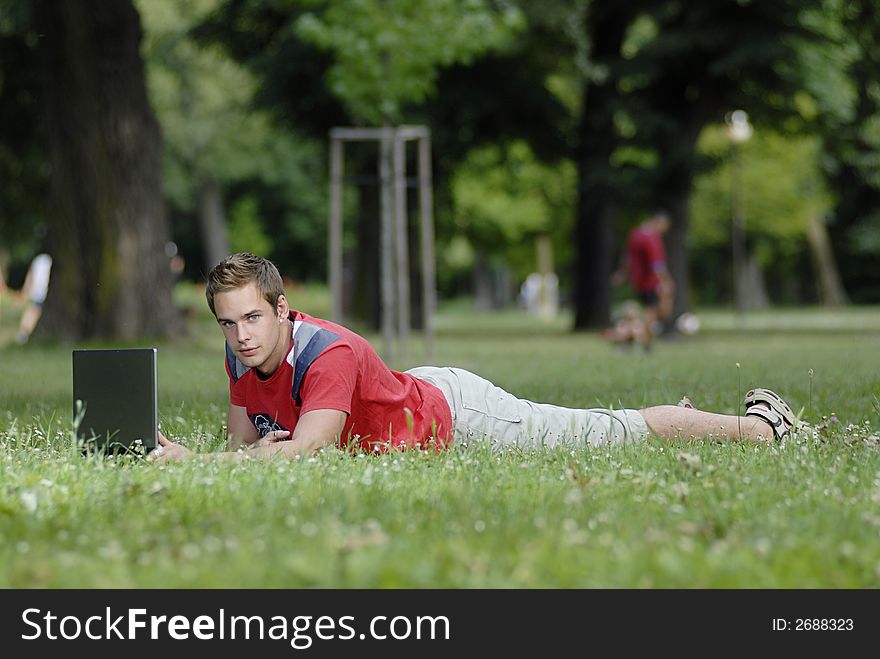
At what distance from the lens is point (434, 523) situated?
399 cm

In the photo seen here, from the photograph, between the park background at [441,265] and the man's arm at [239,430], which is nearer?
the park background at [441,265]

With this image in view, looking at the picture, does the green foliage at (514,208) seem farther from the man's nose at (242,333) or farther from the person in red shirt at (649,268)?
the man's nose at (242,333)

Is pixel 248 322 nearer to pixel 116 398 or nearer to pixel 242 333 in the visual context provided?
pixel 242 333

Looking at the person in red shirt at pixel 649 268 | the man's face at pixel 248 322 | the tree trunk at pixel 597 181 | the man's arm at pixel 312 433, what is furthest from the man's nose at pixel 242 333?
the tree trunk at pixel 597 181

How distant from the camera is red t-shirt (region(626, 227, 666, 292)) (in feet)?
64.8

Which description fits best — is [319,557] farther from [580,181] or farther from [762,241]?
[762,241]

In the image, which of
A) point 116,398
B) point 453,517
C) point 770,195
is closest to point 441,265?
point 770,195

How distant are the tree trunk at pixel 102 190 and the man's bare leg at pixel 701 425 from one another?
38.1 feet

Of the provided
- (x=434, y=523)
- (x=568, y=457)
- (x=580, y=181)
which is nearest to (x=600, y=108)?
(x=580, y=181)

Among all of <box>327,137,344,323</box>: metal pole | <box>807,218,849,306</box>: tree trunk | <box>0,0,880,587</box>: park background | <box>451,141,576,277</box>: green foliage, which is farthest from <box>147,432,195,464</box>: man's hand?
<box>807,218,849,306</box>: tree trunk

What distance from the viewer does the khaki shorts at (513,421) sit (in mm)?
6109

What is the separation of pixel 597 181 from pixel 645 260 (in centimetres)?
409

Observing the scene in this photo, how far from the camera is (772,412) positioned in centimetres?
625

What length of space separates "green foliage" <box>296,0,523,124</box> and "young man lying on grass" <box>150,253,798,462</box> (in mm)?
8577
